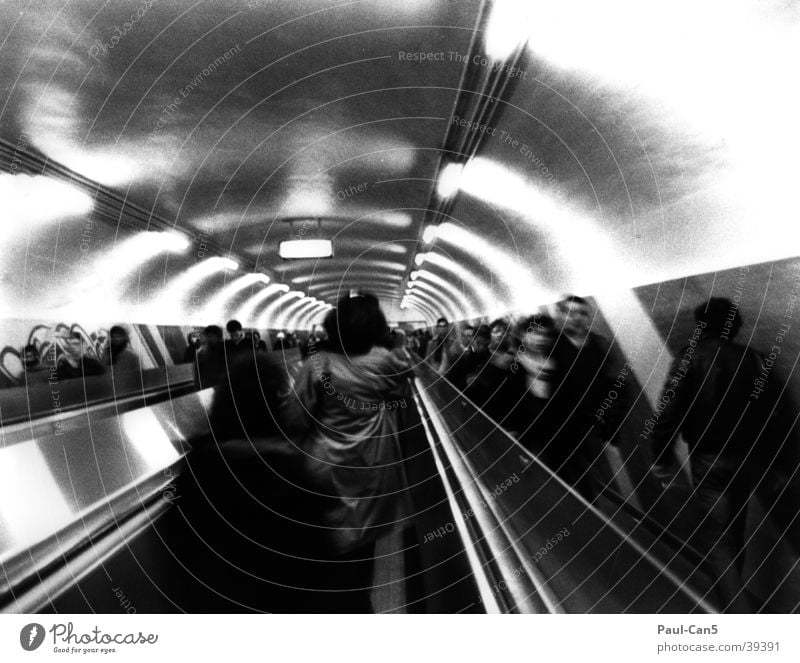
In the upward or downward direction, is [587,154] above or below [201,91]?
below

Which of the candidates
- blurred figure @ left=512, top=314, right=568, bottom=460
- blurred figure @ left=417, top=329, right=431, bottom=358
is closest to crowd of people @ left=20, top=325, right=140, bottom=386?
blurred figure @ left=417, top=329, right=431, bottom=358

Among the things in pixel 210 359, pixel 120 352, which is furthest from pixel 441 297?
pixel 120 352

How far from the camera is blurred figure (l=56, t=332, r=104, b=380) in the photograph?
76 cm

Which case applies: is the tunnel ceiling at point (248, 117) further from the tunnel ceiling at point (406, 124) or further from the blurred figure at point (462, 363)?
the blurred figure at point (462, 363)

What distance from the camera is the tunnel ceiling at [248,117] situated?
741mm

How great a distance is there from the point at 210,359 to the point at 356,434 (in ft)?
0.66

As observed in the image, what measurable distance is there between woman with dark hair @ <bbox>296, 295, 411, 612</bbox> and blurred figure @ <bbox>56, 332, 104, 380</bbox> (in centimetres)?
25

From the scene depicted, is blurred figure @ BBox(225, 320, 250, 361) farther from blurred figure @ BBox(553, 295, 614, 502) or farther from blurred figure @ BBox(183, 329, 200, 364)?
blurred figure @ BBox(553, 295, 614, 502)

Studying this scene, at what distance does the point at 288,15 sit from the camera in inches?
29.1

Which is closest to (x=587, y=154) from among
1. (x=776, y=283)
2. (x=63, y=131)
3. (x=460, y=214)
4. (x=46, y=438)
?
(x=460, y=214)

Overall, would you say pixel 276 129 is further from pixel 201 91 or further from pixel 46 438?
pixel 46 438

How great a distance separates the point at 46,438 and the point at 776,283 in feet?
3.12

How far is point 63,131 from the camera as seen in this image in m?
0.76
